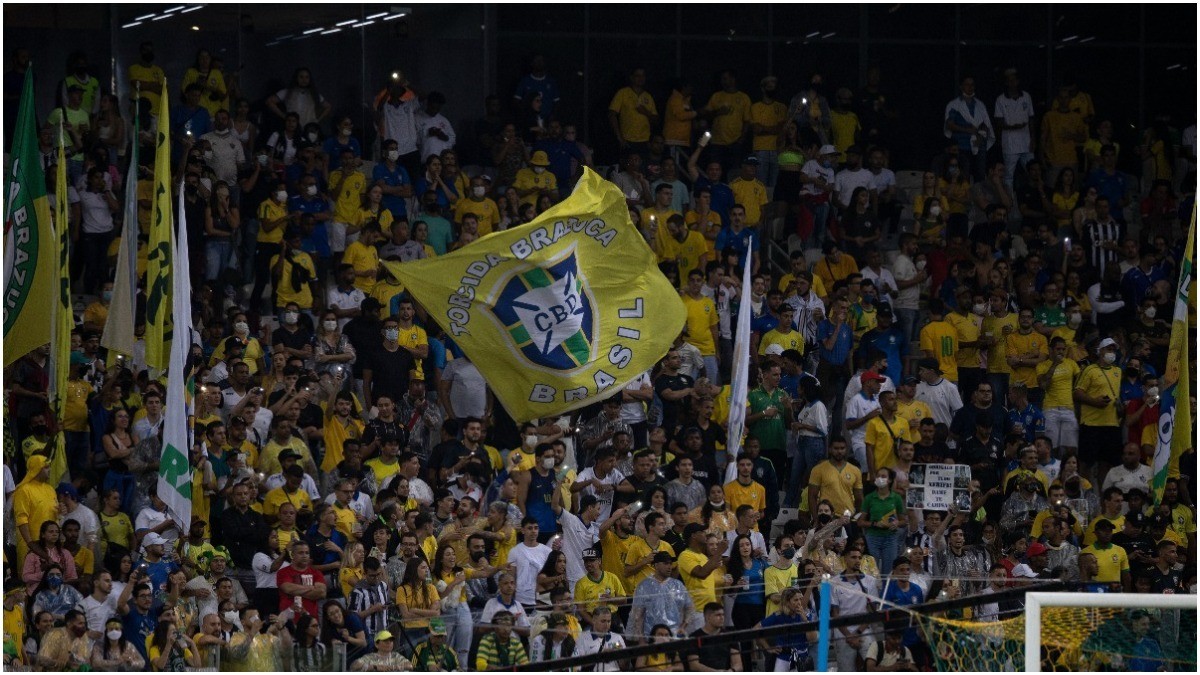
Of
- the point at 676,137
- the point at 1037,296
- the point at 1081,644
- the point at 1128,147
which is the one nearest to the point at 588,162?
the point at 676,137

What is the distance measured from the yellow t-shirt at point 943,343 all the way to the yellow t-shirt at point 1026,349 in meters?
0.50

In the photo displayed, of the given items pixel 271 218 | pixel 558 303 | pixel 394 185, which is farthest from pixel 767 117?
pixel 558 303

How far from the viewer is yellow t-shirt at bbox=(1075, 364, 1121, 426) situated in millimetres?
19453

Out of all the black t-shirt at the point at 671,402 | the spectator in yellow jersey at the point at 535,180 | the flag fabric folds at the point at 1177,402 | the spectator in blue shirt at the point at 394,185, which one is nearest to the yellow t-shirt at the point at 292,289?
the spectator in blue shirt at the point at 394,185

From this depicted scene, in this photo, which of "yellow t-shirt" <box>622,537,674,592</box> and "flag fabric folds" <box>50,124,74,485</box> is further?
"yellow t-shirt" <box>622,537,674,592</box>

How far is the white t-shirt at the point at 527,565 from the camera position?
51.1ft

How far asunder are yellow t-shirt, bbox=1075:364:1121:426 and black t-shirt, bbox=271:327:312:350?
23.2ft

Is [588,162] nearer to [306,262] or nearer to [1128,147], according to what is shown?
[306,262]

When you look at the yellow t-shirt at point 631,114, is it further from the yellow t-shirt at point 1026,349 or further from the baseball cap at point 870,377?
the baseball cap at point 870,377

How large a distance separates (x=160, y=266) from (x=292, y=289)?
408 cm

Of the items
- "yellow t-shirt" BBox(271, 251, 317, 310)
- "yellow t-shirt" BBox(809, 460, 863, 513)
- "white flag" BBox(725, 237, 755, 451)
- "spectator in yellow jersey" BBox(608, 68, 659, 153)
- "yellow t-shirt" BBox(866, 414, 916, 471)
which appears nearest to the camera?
"white flag" BBox(725, 237, 755, 451)

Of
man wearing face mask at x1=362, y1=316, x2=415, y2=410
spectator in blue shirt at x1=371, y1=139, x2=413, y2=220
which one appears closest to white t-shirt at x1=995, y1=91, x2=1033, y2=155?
spectator in blue shirt at x1=371, y1=139, x2=413, y2=220

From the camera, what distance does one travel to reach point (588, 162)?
77.1 ft

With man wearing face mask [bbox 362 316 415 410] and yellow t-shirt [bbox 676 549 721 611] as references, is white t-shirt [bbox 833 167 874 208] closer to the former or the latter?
man wearing face mask [bbox 362 316 415 410]
